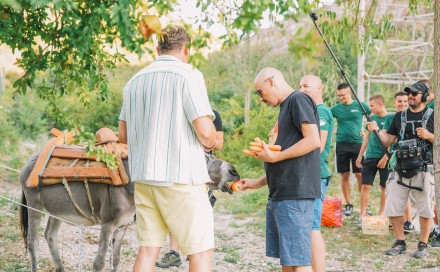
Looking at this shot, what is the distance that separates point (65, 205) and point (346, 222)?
4856 millimetres

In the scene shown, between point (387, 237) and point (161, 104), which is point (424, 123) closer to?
point (387, 237)

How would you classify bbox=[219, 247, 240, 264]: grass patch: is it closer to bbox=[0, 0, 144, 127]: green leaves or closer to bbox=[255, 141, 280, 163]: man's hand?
bbox=[0, 0, 144, 127]: green leaves

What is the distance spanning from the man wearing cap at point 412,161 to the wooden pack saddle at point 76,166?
3.21 m

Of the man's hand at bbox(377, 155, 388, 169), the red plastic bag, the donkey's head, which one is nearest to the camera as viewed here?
the donkey's head

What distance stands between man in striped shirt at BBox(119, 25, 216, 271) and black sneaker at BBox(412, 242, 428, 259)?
4212 mm

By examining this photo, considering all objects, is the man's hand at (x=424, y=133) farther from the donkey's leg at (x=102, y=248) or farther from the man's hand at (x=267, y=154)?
the donkey's leg at (x=102, y=248)

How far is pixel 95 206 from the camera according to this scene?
5305 mm

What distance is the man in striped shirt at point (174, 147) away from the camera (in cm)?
342

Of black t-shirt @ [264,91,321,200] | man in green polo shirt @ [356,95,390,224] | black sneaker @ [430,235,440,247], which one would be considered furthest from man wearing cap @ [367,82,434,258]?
black t-shirt @ [264,91,321,200]

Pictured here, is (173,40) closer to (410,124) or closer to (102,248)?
(102,248)

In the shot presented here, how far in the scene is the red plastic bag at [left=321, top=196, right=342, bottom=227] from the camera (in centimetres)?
841

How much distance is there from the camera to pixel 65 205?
17.8ft

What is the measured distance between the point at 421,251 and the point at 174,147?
4.58 metres

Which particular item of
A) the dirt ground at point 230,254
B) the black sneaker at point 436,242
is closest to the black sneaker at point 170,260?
the dirt ground at point 230,254
